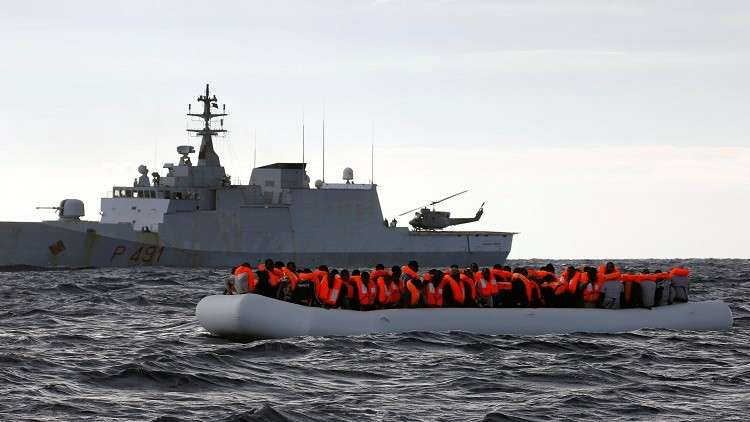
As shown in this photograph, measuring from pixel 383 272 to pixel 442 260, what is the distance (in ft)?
169

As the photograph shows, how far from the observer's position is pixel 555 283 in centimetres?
2477

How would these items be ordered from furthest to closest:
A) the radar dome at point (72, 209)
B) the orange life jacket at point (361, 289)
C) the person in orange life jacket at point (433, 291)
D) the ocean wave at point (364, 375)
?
the radar dome at point (72, 209) < the person in orange life jacket at point (433, 291) < the orange life jacket at point (361, 289) < the ocean wave at point (364, 375)

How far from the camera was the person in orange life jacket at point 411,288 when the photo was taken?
2339cm

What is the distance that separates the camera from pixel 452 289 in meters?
23.8

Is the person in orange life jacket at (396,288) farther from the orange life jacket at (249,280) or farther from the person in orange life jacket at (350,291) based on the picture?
the orange life jacket at (249,280)

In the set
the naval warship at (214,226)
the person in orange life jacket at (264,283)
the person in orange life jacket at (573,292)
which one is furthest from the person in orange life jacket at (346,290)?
the naval warship at (214,226)

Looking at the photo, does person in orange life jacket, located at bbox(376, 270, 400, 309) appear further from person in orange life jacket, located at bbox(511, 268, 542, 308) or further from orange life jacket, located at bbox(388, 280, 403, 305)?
person in orange life jacket, located at bbox(511, 268, 542, 308)

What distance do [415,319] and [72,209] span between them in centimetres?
4173

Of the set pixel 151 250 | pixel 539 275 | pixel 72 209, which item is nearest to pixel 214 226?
pixel 151 250

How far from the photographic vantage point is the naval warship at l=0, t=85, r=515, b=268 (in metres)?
58.6

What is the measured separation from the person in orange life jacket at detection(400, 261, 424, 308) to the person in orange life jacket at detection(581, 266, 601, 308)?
371 cm

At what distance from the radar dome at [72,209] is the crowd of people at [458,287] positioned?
38.9m

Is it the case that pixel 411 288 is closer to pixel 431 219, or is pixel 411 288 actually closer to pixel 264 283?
pixel 264 283

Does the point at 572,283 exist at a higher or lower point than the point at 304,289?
higher
